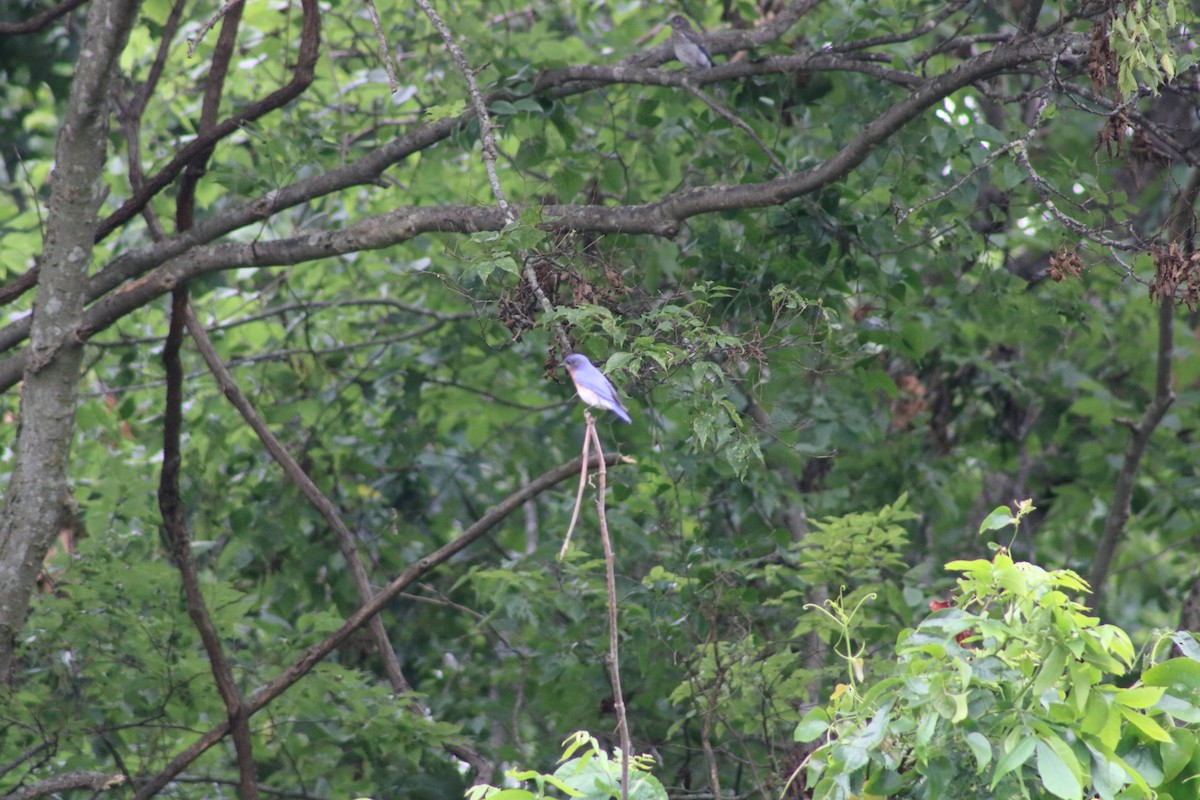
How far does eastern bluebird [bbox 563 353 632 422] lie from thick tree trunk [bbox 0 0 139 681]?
1.75m

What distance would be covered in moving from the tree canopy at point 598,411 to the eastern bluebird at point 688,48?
11cm

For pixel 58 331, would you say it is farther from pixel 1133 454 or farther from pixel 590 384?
pixel 1133 454

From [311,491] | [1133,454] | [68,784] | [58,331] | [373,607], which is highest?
[58,331]

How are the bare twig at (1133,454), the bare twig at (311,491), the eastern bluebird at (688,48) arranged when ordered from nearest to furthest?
the bare twig at (311,491), the eastern bluebird at (688,48), the bare twig at (1133,454)

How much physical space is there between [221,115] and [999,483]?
500cm

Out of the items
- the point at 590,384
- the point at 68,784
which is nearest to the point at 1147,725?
the point at 590,384

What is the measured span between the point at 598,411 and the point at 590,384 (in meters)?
1.53

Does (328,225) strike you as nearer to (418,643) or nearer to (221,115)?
(221,115)

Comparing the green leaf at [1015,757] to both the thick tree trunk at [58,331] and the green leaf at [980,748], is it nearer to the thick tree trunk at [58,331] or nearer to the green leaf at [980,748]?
the green leaf at [980,748]

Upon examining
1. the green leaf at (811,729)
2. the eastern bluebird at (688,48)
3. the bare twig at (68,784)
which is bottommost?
the bare twig at (68,784)

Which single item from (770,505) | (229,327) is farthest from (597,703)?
(229,327)

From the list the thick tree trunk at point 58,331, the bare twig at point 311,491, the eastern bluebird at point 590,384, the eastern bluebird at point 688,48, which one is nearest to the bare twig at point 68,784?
the thick tree trunk at point 58,331

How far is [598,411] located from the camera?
16.6ft

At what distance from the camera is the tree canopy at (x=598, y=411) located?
313cm
